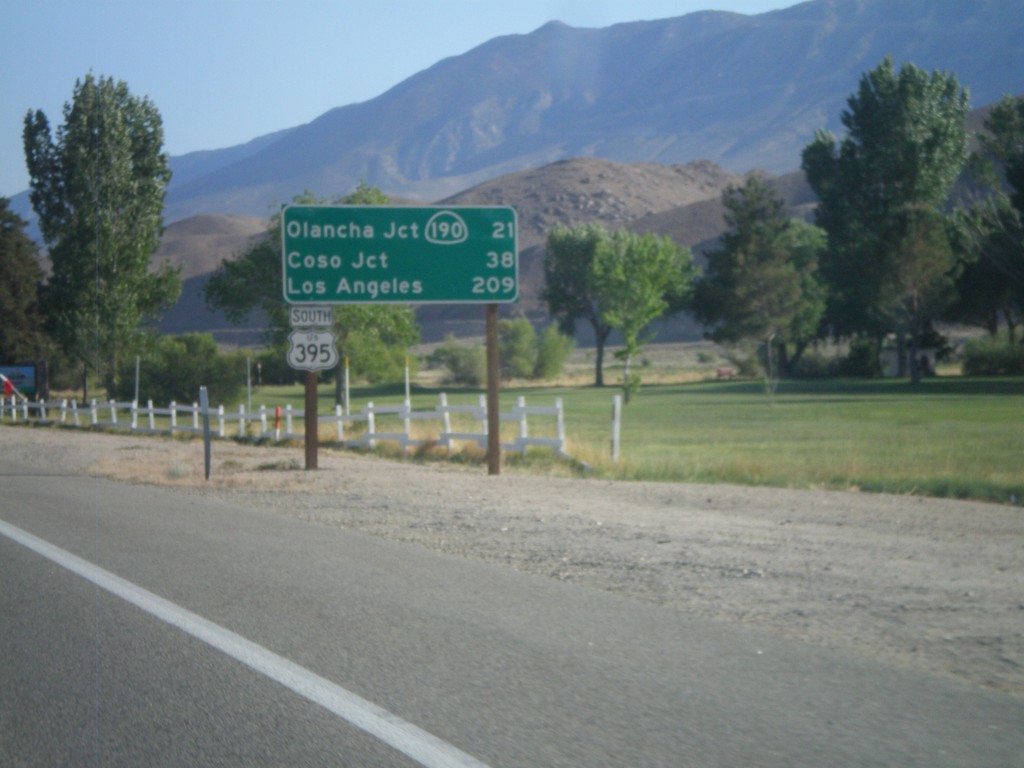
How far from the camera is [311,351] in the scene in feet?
71.1

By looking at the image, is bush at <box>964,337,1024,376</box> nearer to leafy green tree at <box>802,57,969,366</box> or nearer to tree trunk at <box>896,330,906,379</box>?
tree trunk at <box>896,330,906,379</box>

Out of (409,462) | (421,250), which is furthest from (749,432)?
(421,250)

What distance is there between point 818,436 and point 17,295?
171 ft

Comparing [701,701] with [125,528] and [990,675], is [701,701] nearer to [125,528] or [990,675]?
[990,675]

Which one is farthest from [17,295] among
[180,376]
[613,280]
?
[613,280]

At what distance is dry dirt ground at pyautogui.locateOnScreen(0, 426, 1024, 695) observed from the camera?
27.1ft

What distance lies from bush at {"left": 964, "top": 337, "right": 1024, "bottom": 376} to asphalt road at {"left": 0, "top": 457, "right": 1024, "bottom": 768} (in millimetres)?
70798

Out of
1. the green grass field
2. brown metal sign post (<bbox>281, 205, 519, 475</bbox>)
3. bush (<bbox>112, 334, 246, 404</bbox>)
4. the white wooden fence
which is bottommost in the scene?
the green grass field

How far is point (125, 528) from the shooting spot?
13.6 m

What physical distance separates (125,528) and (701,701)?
9.10m

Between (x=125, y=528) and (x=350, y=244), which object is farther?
(x=350, y=244)

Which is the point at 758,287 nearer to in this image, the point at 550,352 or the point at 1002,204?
the point at 550,352

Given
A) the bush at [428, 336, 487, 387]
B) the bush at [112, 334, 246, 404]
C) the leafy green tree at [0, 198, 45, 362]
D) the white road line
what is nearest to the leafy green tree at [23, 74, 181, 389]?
the bush at [112, 334, 246, 404]

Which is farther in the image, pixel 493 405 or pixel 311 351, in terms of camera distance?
pixel 493 405
